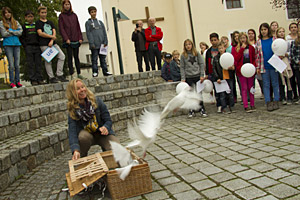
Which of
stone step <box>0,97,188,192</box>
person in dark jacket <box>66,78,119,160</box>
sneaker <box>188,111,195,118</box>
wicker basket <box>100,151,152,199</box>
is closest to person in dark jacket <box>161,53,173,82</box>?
sneaker <box>188,111,195,118</box>

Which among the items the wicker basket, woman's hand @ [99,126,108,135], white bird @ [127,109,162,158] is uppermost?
white bird @ [127,109,162,158]

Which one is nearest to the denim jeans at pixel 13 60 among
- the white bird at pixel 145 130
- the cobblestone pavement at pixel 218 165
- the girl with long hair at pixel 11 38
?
the girl with long hair at pixel 11 38

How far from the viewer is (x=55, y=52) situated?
7422 mm

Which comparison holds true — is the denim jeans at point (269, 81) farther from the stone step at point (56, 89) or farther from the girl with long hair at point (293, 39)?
the stone step at point (56, 89)

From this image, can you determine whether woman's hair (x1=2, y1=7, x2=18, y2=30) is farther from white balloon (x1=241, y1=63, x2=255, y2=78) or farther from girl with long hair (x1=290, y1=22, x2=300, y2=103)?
girl with long hair (x1=290, y1=22, x2=300, y2=103)

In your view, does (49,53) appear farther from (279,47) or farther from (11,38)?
(279,47)

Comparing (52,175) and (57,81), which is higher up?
(57,81)

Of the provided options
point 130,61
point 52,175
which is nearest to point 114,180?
point 52,175

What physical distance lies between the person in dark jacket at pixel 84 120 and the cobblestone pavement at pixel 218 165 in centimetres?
64

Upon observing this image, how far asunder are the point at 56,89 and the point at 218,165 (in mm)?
5191

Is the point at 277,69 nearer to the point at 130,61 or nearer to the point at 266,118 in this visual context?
the point at 266,118

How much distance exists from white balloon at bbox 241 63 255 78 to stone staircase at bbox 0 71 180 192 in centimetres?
208

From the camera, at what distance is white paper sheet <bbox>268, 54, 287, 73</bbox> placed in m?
6.61

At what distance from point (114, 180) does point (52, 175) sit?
5.05 feet
